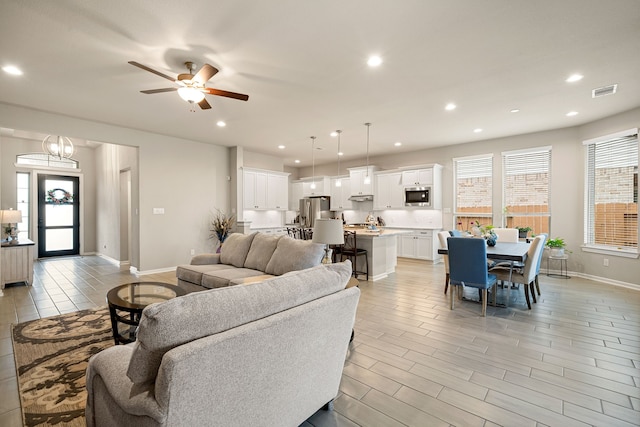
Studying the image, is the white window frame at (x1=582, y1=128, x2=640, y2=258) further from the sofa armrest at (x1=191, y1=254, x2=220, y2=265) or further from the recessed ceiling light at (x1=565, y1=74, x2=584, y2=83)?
the sofa armrest at (x1=191, y1=254, x2=220, y2=265)

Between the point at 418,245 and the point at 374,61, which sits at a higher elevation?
the point at 374,61

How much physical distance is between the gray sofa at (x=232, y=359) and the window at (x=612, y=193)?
5.89m

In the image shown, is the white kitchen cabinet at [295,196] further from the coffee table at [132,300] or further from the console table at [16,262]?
the coffee table at [132,300]

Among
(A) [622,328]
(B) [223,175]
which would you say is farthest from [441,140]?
(B) [223,175]

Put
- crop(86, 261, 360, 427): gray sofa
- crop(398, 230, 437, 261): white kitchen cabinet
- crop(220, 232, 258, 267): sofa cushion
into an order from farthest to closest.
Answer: crop(398, 230, 437, 261): white kitchen cabinet, crop(220, 232, 258, 267): sofa cushion, crop(86, 261, 360, 427): gray sofa

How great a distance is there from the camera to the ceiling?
2443mm

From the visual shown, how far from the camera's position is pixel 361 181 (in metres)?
8.77

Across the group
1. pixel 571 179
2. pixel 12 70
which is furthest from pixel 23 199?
pixel 571 179

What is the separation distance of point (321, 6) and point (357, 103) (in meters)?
2.20

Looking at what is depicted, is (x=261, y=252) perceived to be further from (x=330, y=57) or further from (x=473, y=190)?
(x=473, y=190)

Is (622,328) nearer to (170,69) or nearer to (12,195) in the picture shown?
(170,69)

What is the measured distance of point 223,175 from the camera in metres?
7.47

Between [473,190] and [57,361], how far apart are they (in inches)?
305

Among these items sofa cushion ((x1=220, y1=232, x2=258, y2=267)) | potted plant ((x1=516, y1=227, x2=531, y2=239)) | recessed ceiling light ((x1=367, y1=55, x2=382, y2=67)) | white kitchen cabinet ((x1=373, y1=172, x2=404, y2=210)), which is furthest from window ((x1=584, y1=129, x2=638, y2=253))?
sofa cushion ((x1=220, y1=232, x2=258, y2=267))
